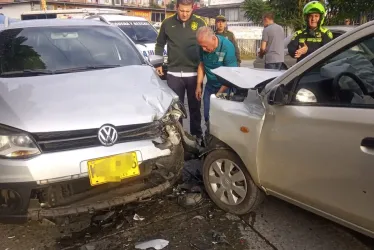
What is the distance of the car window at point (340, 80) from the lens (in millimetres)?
2479

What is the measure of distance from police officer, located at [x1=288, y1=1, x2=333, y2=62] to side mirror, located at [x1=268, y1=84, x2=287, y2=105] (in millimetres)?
2307

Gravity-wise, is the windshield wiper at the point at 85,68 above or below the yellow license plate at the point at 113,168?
above

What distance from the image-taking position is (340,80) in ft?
8.57

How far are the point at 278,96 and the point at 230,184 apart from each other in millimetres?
973

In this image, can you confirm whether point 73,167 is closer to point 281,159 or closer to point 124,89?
point 124,89

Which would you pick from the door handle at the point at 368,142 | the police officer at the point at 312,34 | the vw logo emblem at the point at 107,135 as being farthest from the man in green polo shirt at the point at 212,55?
the door handle at the point at 368,142

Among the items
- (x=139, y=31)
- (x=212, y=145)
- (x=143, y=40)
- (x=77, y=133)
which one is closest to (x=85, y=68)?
(x=77, y=133)

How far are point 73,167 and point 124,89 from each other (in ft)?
3.07

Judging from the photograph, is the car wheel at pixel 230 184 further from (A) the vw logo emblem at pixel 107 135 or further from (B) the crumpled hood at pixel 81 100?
(A) the vw logo emblem at pixel 107 135

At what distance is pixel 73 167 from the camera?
2689 millimetres

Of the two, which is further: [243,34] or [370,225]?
[243,34]

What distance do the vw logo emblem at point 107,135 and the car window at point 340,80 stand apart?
4.43 ft

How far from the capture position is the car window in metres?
2.48

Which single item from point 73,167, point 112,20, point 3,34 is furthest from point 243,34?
point 73,167
